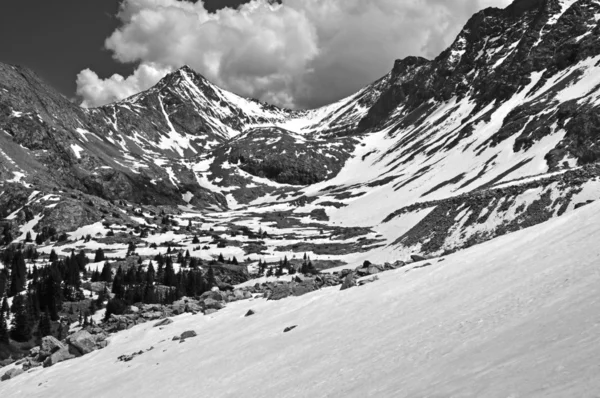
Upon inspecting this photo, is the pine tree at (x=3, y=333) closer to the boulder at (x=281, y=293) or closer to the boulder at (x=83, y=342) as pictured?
the boulder at (x=83, y=342)

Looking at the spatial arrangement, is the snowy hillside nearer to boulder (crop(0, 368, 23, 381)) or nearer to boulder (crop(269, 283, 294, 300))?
boulder (crop(269, 283, 294, 300))

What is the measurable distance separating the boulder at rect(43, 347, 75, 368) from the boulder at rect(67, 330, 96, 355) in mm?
659

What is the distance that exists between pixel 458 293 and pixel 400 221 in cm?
11795

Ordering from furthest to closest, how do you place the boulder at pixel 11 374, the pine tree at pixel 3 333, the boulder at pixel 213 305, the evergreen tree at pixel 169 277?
the evergreen tree at pixel 169 277 → the pine tree at pixel 3 333 → the boulder at pixel 213 305 → the boulder at pixel 11 374

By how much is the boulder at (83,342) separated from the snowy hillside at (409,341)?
167 cm

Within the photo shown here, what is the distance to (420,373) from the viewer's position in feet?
41.6

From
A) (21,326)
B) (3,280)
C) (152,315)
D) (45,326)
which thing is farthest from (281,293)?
(3,280)

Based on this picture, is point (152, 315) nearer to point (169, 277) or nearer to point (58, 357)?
point (58, 357)

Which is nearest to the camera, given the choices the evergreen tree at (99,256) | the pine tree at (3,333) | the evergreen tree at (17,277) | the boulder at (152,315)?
the boulder at (152,315)

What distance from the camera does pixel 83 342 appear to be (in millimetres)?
Result: 36438

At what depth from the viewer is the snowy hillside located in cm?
1079

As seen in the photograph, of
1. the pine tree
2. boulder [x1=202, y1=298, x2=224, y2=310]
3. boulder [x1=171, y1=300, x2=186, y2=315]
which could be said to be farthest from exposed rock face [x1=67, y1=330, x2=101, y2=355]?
the pine tree

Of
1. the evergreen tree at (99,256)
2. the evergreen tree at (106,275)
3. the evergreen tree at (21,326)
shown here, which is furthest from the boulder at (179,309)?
the evergreen tree at (99,256)

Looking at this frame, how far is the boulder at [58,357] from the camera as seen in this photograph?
3475cm
